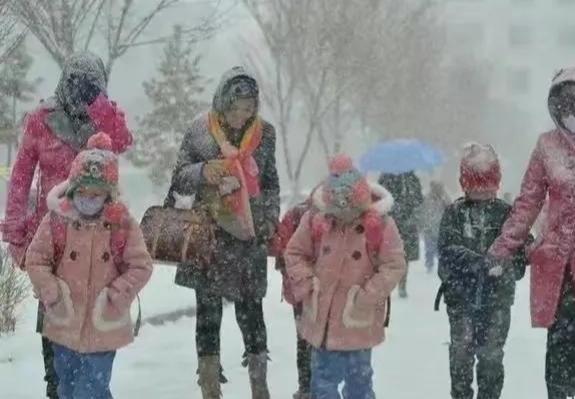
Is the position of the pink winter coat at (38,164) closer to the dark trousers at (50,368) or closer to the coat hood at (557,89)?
the dark trousers at (50,368)

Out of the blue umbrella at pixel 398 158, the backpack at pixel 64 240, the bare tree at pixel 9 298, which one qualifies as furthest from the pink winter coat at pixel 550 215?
the blue umbrella at pixel 398 158

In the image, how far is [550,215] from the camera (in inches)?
205

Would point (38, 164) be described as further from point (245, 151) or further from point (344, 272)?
point (344, 272)

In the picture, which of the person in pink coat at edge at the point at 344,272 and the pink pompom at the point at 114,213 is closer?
the pink pompom at the point at 114,213

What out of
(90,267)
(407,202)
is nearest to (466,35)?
(407,202)

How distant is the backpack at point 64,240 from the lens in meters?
4.93

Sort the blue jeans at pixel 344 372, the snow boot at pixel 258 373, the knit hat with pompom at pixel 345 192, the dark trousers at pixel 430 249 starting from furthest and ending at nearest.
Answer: the dark trousers at pixel 430 249 < the snow boot at pixel 258 373 < the blue jeans at pixel 344 372 < the knit hat with pompom at pixel 345 192

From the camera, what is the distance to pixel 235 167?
5.86 meters

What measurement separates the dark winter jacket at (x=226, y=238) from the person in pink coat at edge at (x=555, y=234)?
1417mm

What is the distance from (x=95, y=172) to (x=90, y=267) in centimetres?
46

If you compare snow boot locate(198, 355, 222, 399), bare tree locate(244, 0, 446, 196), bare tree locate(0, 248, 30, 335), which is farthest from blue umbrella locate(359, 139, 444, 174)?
snow boot locate(198, 355, 222, 399)

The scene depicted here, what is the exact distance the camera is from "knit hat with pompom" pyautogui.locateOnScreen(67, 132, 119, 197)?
4883 millimetres

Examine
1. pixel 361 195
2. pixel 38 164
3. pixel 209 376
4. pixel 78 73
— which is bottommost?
pixel 209 376

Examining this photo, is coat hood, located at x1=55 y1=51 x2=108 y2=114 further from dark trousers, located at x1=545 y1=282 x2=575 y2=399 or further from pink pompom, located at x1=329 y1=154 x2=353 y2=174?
dark trousers, located at x1=545 y1=282 x2=575 y2=399
